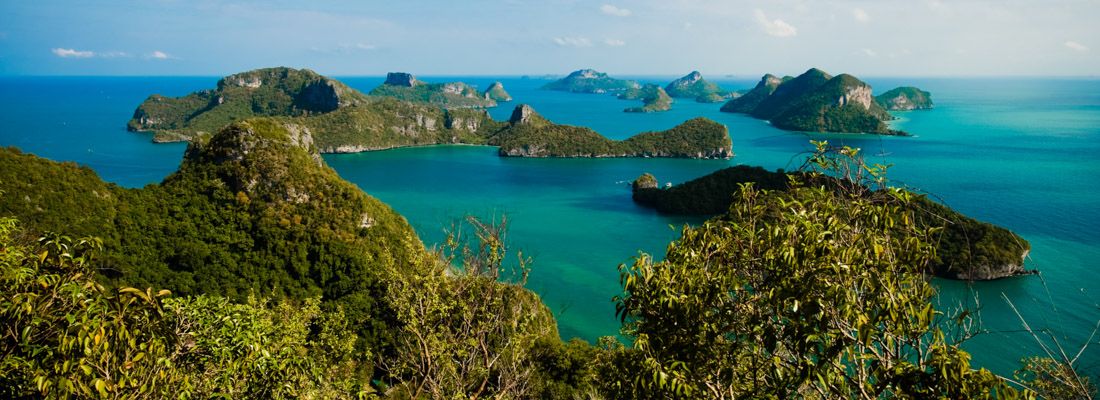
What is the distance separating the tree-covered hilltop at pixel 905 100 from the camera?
169625 mm

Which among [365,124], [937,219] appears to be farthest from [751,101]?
[937,219]

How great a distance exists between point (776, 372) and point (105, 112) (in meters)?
200

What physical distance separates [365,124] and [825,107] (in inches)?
4493

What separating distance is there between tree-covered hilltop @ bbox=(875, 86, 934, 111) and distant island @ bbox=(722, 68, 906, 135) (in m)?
25.0

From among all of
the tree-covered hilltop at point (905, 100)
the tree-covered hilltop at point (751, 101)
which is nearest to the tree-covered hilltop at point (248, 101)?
the tree-covered hilltop at point (751, 101)

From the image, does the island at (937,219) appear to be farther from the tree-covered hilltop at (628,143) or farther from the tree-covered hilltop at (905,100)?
the tree-covered hilltop at (905,100)

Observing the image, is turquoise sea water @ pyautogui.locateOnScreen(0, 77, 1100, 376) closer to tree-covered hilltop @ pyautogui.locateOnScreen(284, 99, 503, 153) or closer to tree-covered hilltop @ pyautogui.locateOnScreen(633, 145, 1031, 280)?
tree-covered hilltop @ pyautogui.locateOnScreen(633, 145, 1031, 280)

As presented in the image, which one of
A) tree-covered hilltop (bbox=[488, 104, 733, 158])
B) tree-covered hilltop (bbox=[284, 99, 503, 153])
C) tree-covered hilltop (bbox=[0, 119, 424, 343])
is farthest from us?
tree-covered hilltop (bbox=[284, 99, 503, 153])

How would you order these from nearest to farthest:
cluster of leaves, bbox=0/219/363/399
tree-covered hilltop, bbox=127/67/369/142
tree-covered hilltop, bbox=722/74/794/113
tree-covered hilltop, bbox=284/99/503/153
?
cluster of leaves, bbox=0/219/363/399, tree-covered hilltop, bbox=284/99/503/153, tree-covered hilltop, bbox=127/67/369/142, tree-covered hilltop, bbox=722/74/794/113

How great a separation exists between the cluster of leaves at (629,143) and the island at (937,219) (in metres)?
37.0

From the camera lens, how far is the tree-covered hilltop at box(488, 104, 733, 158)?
317ft

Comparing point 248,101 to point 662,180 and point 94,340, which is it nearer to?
point 662,180

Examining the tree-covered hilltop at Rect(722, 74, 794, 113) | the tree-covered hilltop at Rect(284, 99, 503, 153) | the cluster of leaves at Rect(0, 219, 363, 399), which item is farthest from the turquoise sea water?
the tree-covered hilltop at Rect(722, 74, 794, 113)

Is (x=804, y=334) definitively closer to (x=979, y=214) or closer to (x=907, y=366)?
(x=907, y=366)
